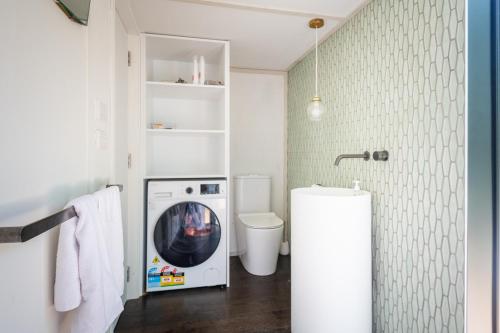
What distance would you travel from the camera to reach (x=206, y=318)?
1861 mm

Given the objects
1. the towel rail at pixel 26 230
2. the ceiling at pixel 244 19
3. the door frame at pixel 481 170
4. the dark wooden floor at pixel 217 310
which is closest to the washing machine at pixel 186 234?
the dark wooden floor at pixel 217 310

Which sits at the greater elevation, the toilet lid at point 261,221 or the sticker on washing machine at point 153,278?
the toilet lid at point 261,221

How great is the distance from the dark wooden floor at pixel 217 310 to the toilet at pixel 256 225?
0.17 metres

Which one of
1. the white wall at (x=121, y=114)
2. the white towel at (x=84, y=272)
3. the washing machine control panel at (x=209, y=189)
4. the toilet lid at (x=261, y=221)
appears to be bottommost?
the toilet lid at (x=261, y=221)

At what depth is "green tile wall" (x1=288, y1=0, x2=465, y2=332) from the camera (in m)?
1.14

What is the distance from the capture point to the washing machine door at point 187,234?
2178 millimetres

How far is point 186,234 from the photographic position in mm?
2215

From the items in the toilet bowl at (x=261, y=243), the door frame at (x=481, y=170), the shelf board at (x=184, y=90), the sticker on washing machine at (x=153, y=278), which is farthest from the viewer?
the toilet bowl at (x=261, y=243)

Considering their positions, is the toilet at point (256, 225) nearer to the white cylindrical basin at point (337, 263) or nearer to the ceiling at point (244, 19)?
the white cylindrical basin at point (337, 263)

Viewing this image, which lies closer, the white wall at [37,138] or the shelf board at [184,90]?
the white wall at [37,138]

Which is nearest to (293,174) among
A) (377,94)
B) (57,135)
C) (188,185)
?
(188,185)

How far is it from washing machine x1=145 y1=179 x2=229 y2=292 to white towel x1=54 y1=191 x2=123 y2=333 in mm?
1199

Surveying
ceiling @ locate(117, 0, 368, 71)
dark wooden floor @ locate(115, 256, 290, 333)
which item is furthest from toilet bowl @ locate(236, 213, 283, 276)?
ceiling @ locate(117, 0, 368, 71)

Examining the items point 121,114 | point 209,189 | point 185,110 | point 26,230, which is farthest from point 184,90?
point 26,230
